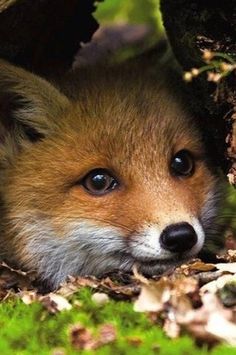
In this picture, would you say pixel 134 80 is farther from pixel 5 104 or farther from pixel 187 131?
pixel 5 104

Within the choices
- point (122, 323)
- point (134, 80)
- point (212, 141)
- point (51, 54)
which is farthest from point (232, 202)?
point (122, 323)

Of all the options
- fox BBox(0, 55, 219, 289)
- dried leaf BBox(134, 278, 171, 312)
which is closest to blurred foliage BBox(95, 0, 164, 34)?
fox BBox(0, 55, 219, 289)

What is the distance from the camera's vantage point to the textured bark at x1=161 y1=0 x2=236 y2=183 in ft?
19.2

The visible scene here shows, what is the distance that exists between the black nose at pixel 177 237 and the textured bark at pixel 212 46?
842mm

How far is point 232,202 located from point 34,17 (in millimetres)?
2387

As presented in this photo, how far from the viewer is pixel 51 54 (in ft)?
24.4

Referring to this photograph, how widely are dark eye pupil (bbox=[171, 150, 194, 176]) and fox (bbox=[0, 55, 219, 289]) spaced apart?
0.01 metres

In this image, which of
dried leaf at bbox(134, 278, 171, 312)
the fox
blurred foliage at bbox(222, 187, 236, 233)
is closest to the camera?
dried leaf at bbox(134, 278, 171, 312)

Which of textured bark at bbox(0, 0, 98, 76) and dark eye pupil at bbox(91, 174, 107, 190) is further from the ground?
textured bark at bbox(0, 0, 98, 76)

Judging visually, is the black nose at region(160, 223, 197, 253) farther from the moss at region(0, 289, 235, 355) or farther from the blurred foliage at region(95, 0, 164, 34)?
the blurred foliage at region(95, 0, 164, 34)

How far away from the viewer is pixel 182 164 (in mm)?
5945

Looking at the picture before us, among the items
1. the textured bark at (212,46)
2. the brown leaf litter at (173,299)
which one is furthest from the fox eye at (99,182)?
the textured bark at (212,46)

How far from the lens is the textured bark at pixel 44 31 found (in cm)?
601

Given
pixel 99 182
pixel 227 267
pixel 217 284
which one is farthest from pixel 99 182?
pixel 217 284
